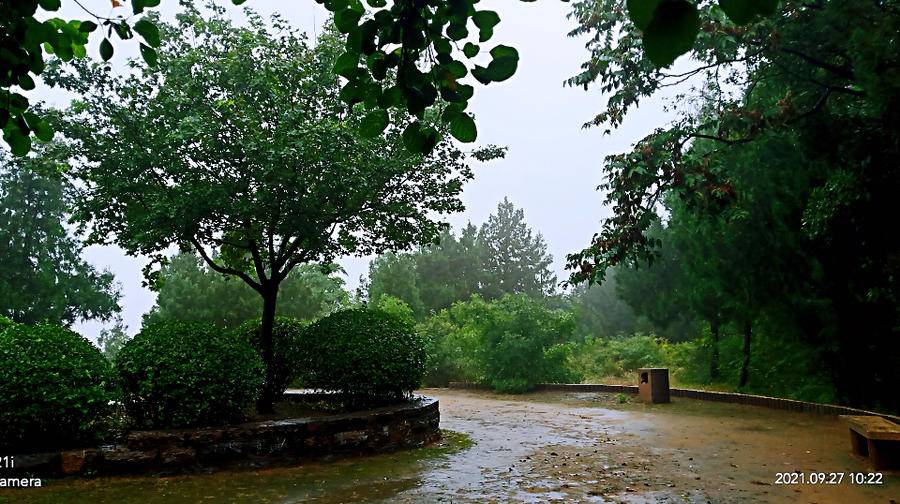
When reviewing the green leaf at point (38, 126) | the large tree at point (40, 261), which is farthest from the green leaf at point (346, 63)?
the large tree at point (40, 261)

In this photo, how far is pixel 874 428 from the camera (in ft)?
17.3

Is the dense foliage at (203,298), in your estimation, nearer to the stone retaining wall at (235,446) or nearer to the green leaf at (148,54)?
the stone retaining wall at (235,446)

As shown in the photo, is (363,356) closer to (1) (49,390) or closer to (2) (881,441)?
(1) (49,390)

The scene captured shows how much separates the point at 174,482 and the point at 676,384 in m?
12.5

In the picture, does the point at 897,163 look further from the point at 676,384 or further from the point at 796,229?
the point at 676,384

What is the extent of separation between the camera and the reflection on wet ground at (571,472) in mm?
4656

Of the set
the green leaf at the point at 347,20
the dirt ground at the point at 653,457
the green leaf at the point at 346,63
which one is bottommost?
the dirt ground at the point at 653,457

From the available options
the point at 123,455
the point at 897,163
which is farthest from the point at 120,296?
the point at 897,163

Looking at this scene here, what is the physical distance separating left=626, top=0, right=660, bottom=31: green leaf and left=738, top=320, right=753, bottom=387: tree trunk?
38.6ft

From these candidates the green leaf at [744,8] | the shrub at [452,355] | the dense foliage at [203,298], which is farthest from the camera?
the dense foliage at [203,298]

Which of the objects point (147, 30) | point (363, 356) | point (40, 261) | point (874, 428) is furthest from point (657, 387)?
point (40, 261)

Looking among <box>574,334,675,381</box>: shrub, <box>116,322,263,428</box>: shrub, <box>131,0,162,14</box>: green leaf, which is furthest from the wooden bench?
<box>574,334,675,381</box>: shrub

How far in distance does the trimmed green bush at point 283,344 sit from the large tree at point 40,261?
1397cm

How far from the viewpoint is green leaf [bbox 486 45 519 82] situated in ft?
4.91
